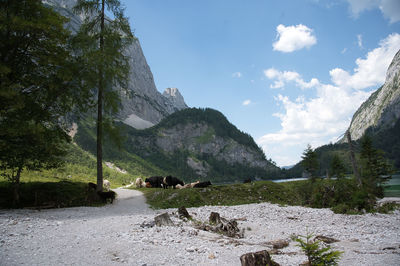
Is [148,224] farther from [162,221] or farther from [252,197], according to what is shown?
[252,197]

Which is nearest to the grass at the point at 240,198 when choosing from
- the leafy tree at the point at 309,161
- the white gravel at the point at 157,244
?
the white gravel at the point at 157,244

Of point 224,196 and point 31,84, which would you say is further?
point 224,196

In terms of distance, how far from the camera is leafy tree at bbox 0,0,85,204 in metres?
13.1

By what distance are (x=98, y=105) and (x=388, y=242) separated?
21809 mm

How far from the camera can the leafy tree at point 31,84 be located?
43.0 feet

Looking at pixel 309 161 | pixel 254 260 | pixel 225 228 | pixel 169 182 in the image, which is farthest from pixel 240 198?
pixel 309 161

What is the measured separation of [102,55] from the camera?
57.8 ft

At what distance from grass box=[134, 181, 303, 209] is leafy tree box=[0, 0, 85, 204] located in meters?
9.94

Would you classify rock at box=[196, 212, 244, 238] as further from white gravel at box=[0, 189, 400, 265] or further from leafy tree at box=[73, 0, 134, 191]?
leafy tree at box=[73, 0, 134, 191]

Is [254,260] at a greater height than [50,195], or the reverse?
[50,195]

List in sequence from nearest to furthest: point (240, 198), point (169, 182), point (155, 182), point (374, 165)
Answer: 1. point (240, 198)
2. point (169, 182)
3. point (155, 182)
4. point (374, 165)

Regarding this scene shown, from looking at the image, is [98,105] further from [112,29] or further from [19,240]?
[19,240]

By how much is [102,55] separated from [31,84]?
5.46m

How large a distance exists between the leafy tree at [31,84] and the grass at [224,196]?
994 cm
